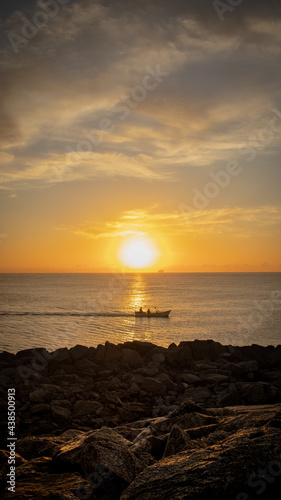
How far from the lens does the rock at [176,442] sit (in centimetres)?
807

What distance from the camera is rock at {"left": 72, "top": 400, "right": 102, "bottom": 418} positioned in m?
15.7

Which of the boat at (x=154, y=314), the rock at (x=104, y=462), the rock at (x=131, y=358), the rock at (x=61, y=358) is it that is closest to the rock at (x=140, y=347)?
the rock at (x=131, y=358)

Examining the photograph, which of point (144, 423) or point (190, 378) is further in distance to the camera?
point (190, 378)

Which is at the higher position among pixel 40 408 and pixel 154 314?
pixel 154 314

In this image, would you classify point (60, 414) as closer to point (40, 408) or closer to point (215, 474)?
point (40, 408)

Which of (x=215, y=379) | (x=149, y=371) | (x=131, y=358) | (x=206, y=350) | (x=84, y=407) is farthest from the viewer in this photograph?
(x=206, y=350)

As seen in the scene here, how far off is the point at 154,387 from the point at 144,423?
19.7 feet

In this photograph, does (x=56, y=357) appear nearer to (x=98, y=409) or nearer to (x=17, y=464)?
(x=98, y=409)

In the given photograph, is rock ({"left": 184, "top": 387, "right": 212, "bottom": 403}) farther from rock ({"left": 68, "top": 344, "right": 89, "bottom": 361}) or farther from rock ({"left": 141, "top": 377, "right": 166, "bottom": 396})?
rock ({"left": 68, "top": 344, "right": 89, "bottom": 361})

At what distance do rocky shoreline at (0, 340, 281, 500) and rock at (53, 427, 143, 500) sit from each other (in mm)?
23

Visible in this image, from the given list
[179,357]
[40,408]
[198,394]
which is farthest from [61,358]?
[198,394]

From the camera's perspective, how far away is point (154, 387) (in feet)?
61.7

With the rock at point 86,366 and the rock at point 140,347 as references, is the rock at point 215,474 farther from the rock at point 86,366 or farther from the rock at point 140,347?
the rock at point 140,347

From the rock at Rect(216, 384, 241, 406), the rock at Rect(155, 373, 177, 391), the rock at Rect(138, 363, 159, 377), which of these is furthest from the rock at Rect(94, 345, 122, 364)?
the rock at Rect(216, 384, 241, 406)
